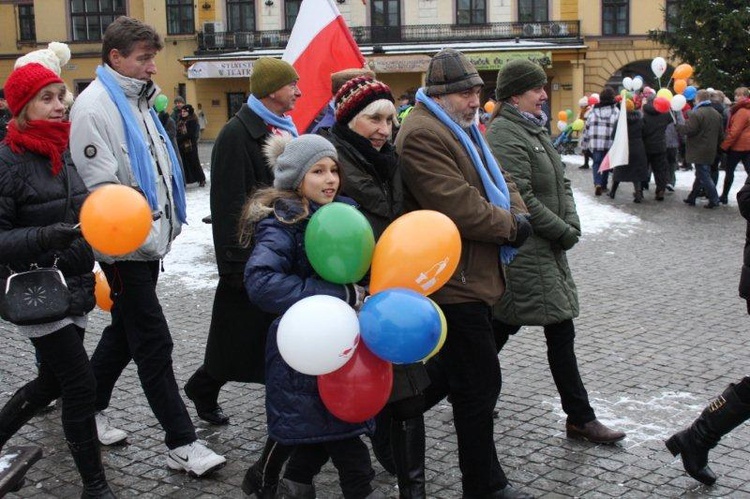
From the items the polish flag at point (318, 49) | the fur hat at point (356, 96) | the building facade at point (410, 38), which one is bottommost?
the fur hat at point (356, 96)

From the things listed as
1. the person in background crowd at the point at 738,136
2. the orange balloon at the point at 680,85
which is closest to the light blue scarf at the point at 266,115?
the person in background crowd at the point at 738,136

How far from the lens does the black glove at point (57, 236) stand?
11.3ft

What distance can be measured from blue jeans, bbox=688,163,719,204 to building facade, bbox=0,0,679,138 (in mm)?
25481

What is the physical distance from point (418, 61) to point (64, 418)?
37.0 metres

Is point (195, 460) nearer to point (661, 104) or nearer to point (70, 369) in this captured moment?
point (70, 369)

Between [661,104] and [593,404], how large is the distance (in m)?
10.8

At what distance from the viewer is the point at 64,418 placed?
388 cm

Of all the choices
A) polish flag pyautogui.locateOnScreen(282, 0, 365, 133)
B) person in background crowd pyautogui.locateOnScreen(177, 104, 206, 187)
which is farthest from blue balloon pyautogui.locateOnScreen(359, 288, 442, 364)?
person in background crowd pyautogui.locateOnScreen(177, 104, 206, 187)

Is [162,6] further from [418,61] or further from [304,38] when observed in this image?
[304,38]

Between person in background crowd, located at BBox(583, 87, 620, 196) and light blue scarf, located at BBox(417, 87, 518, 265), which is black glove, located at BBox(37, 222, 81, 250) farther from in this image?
person in background crowd, located at BBox(583, 87, 620, 196)

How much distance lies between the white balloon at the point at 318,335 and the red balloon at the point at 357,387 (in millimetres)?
95

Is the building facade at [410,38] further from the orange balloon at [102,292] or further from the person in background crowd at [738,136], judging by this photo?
the orange balloon at [102,292]

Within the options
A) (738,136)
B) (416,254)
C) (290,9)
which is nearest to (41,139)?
(416,254)

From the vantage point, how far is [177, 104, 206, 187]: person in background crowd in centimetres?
1786
